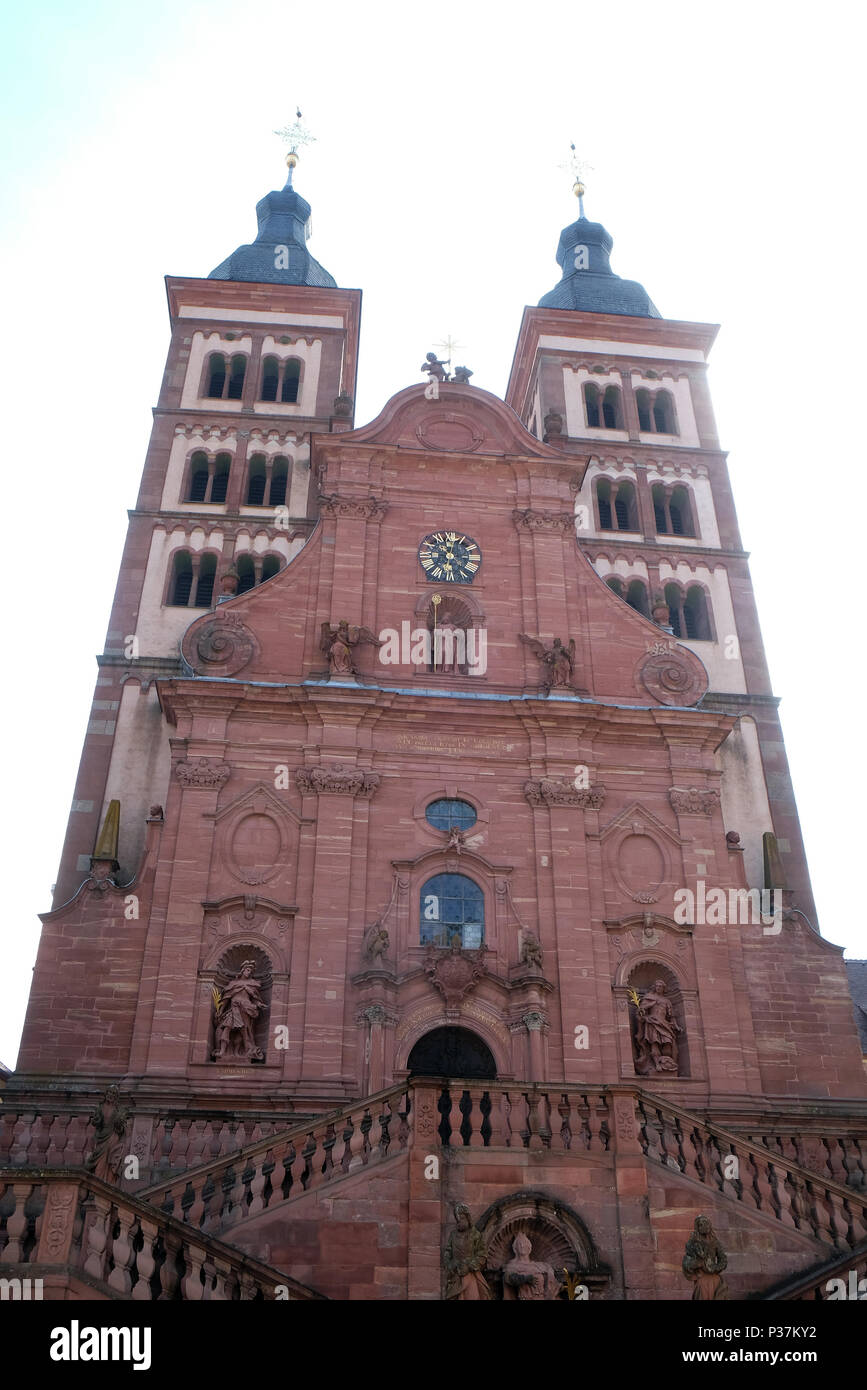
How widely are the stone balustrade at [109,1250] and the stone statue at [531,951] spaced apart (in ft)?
31.2

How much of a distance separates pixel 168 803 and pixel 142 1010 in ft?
13.8

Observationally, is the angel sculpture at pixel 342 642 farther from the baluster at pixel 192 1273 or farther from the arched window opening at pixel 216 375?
the baluster at pixel 192 1273

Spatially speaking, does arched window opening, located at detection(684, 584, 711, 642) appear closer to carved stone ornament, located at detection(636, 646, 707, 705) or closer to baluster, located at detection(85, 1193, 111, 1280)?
carved stone ornament, located at detection(636, 646, 707, 705)

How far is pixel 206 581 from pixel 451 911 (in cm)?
1133

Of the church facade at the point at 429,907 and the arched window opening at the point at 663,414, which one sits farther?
the arched window opening at the point at 663,414

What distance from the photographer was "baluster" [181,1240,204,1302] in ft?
40.2

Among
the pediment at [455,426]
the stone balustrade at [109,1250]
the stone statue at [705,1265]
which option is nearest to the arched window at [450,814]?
the pediment at [455,426]

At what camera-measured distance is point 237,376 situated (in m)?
34.5

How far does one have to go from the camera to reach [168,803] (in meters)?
23.3

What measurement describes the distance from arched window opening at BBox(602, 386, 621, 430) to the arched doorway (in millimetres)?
20379

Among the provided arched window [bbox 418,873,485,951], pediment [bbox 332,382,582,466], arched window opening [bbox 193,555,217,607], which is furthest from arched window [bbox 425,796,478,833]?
pediment [bbox 332,382,582,466]

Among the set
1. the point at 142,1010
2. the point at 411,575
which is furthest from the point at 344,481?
the point at 142,1010

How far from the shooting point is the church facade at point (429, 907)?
47.0ft
